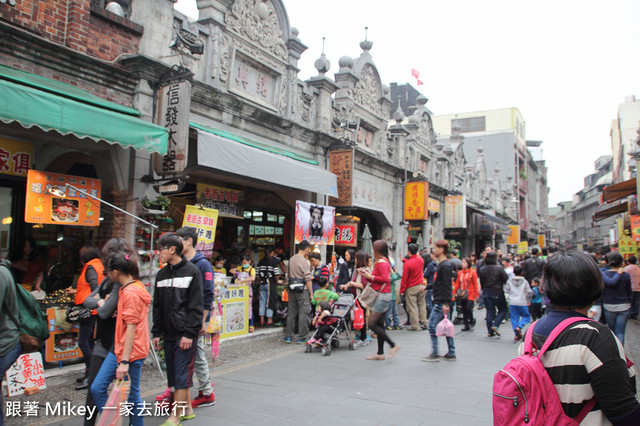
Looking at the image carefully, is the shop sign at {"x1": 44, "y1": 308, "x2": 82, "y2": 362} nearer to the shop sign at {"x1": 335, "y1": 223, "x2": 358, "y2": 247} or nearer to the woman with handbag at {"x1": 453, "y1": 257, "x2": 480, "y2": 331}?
the woman with handbag at {"x1": 453, "y1": 257, "x2": 480, "y2": 331}

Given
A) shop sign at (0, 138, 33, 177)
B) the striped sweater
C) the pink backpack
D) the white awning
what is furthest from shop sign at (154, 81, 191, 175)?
the striped sweater

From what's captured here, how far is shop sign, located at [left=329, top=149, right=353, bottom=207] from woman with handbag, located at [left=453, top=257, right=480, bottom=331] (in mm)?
4029

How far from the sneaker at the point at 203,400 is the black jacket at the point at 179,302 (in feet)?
3.57

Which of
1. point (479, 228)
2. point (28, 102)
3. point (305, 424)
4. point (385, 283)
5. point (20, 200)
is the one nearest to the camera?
point (305, 424)

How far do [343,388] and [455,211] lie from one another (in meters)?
18.2

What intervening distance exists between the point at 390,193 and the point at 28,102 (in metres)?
13.8

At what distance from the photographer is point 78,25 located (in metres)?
7.43

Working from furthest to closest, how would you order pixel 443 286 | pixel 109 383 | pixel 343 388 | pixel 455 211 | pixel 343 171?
1. pixel 455 211
2. pixel 343 171
3. pixel 443 286
4. pixel 343 388
5. pixel 109 383

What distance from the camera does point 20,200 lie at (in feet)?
26.2

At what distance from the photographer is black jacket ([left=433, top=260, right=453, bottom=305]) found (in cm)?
779

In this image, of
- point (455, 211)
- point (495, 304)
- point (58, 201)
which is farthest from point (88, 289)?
point (455, 211)

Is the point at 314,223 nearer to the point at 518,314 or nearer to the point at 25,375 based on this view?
the point at 518,314

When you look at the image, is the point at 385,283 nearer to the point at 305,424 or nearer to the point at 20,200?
the point at 305,424

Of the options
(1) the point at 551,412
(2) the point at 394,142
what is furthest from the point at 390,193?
(1) the point at 551,412
